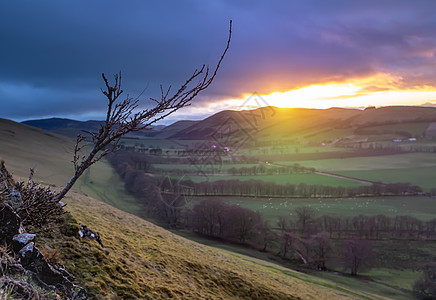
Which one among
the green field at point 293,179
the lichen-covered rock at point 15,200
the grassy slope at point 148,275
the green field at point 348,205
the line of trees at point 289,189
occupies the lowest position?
the green field at point 348,205

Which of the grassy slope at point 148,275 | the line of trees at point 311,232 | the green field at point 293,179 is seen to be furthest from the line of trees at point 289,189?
the grassy slope at point 148,275

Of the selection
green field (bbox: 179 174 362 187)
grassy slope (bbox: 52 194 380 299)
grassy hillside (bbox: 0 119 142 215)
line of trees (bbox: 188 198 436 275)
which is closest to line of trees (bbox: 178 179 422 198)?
green field (bbox: 179 174 362 187)

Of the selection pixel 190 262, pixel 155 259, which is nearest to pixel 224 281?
pixel 190 262

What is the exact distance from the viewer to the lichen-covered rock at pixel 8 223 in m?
5.94

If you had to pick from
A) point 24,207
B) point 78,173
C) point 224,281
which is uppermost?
point 78,173

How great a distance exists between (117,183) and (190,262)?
95.3m

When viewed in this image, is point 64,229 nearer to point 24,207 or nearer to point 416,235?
point 24,207

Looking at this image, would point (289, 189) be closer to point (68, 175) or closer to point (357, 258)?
point (357, 258)

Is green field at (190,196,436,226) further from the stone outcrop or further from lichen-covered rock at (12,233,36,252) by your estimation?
lichen-covered rock at (12,233,36,252)

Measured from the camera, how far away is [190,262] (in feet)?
44.7

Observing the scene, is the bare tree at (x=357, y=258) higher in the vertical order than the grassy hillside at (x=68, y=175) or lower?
lower

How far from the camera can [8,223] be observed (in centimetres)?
607

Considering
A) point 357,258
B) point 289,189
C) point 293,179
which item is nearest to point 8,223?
point 357,258

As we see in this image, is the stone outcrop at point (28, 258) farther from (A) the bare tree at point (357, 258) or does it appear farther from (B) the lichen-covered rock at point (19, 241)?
(A) the bare tree at point (357, 258)
